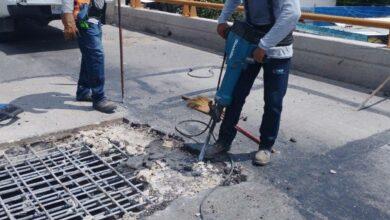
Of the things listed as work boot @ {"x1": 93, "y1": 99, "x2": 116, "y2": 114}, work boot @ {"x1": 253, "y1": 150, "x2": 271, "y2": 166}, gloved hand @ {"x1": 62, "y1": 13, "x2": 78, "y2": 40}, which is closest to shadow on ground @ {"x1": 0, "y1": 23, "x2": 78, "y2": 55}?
work boot @ {"x1": 93, "y1": 99, "x2": 116, "y2": 114}

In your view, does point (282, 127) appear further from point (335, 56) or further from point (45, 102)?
point (45, 102)

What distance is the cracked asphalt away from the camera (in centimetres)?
346

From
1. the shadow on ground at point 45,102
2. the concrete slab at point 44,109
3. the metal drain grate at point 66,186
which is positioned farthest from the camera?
the shadow on ground at point 45,102

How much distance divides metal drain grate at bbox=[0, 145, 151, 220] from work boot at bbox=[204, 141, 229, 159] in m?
0.77

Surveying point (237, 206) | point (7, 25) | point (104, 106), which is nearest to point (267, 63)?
point (237, 206)

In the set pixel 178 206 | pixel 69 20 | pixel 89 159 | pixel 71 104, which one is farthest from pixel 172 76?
pixel 178 206

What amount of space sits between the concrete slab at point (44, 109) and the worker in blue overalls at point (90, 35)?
21 centimetres

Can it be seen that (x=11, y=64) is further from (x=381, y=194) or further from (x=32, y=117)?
(x=381, y=194)

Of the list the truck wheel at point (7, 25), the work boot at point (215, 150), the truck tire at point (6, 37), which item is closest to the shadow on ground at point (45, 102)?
the work boot at point (215, 150)

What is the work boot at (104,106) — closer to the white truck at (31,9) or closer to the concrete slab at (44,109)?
the concrete slab at (44,109)

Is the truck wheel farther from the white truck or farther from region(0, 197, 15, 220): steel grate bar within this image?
region(0, 197, 15, 220): steel grate bar

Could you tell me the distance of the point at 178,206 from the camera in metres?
3.37

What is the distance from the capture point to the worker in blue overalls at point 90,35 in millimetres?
4686

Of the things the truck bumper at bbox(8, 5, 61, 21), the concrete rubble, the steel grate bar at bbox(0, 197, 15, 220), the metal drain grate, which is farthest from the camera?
the truck bumper at bbox(8, 5, 61, 21)
